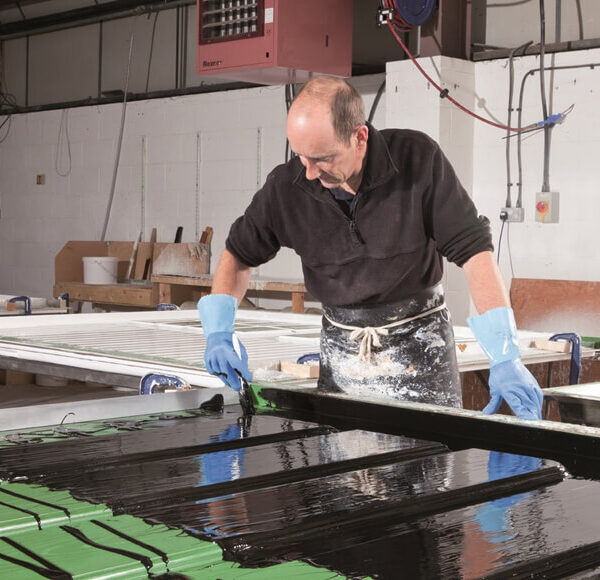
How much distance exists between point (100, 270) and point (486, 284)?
5.78 m

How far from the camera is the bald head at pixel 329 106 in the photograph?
2000mm

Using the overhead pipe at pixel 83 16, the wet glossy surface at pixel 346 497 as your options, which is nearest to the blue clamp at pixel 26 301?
the overhead pipe at pixel 83 16

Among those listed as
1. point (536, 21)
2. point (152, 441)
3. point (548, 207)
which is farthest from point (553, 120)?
point (152, 441)

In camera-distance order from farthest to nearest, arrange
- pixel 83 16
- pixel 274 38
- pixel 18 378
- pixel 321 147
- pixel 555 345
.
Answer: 1. pixel 83 16
2. pixel 18 378
3. pixel 274 38
4. pixel 555 345
5. pixel 321 147

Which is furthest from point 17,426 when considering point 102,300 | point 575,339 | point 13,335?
point 102,300

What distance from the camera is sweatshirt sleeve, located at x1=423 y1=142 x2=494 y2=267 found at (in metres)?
2.17

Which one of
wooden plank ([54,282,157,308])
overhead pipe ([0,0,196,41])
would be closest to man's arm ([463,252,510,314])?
wooden plank ([54,282,157,308])

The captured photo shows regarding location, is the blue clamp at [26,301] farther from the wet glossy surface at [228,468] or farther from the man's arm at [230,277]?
the wet glossy surface at [228,468]

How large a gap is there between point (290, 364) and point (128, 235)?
5812 mm

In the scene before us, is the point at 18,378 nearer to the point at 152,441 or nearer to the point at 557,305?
the point at 557,305

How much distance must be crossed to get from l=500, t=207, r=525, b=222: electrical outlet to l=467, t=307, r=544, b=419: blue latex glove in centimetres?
349

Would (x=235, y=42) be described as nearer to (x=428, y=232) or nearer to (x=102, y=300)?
(x=102, y=300)

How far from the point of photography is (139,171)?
8.05 meters

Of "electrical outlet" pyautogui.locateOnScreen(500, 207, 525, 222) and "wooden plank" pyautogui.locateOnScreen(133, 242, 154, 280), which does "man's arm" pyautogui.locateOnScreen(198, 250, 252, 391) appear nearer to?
"electrical outlet" pyautogui.locateOnScreen(500, 207, 525, 222)
